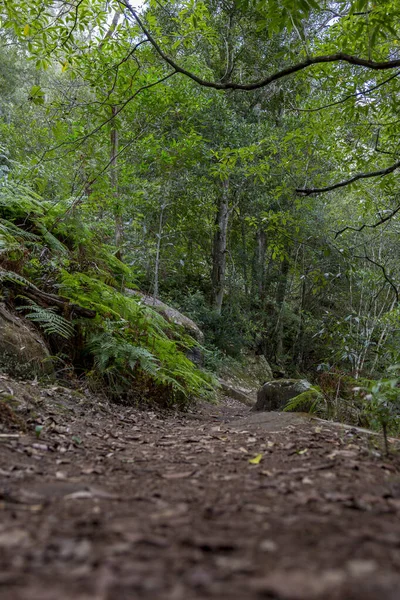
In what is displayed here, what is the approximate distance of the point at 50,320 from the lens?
3.98 meters

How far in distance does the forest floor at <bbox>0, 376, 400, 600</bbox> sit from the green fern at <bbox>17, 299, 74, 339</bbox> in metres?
1.24

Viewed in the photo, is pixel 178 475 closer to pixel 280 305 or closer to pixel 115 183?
pixel 115 183

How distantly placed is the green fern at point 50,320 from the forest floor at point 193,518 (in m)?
1.24

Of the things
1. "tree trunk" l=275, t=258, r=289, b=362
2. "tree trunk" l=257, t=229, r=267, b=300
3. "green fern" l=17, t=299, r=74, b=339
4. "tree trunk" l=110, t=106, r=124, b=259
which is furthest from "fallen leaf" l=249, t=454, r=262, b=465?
"tree trunk" l=257, t=229, r=267, b=300

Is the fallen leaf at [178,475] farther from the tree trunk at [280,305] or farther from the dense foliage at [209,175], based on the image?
the tree trunk at [280,305]

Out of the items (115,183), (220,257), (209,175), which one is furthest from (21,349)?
(220,257)

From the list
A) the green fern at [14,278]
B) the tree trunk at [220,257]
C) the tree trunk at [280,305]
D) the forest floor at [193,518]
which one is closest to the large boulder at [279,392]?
the forest floor at [193,518]

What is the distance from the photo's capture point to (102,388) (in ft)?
13.6

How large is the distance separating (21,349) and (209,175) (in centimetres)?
892

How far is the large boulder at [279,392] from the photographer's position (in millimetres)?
5387

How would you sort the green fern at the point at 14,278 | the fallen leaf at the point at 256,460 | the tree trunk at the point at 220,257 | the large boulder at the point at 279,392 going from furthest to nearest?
1. the tree trunk at the point at 220,257
2. the large boulder at the point at 279,392
3. the green fern at the point at 14,278
4. the fallen leaf at the point at 256,460

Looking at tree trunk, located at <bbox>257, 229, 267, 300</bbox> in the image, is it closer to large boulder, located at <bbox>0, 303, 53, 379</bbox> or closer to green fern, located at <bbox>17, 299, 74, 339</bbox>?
green fern, located at <bbox>17, 299, 74, 339</bbox>

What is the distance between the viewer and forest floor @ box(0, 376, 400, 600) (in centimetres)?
80

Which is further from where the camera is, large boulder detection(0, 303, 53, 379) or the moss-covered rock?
the moss-covered rock
